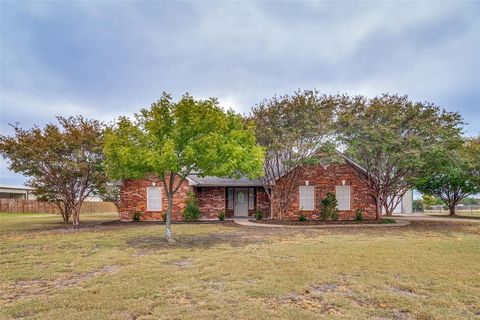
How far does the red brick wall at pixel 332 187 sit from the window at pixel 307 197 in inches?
8.6

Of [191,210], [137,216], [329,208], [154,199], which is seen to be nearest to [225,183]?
[191,210]

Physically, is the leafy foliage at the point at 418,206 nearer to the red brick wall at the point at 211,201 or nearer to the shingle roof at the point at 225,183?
the shingle roof at the point at 225,183

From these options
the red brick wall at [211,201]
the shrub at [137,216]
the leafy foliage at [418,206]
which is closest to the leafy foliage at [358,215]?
the red brick wall at [211,201]

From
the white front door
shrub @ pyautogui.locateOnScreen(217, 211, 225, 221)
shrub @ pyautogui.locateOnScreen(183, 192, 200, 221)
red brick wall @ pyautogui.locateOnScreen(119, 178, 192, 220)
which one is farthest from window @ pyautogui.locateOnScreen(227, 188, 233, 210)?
red brick wall @ pyautogui.locateOnScreen(119, 178, 192, 220)

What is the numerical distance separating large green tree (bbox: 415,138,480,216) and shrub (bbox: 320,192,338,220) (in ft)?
16.3

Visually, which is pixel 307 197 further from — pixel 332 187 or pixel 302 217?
pixel 332 187

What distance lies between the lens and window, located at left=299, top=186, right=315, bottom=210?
2141 centimetres

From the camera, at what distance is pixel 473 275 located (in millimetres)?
6793

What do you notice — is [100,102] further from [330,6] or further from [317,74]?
[330,6]

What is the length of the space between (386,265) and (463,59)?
45.6 ft

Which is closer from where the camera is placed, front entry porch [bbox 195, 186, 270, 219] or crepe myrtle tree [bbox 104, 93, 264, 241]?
crepe myrtle tree [bbox 104, 93, 264, 241]

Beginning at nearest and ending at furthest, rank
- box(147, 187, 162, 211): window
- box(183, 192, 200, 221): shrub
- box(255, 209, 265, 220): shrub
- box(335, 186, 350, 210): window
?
box(183, 192, 200, 221): shrub → box(335, 186, 350, 210): window → box(255, 209, 265, 220): shrub → box(147, 187, 162, 211): window

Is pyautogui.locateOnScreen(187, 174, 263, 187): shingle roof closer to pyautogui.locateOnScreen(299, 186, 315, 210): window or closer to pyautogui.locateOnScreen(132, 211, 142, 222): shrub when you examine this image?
pyautogui.locateOnScreen(299, 186, 315, 210): window

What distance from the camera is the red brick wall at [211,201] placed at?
22578 millimetres
